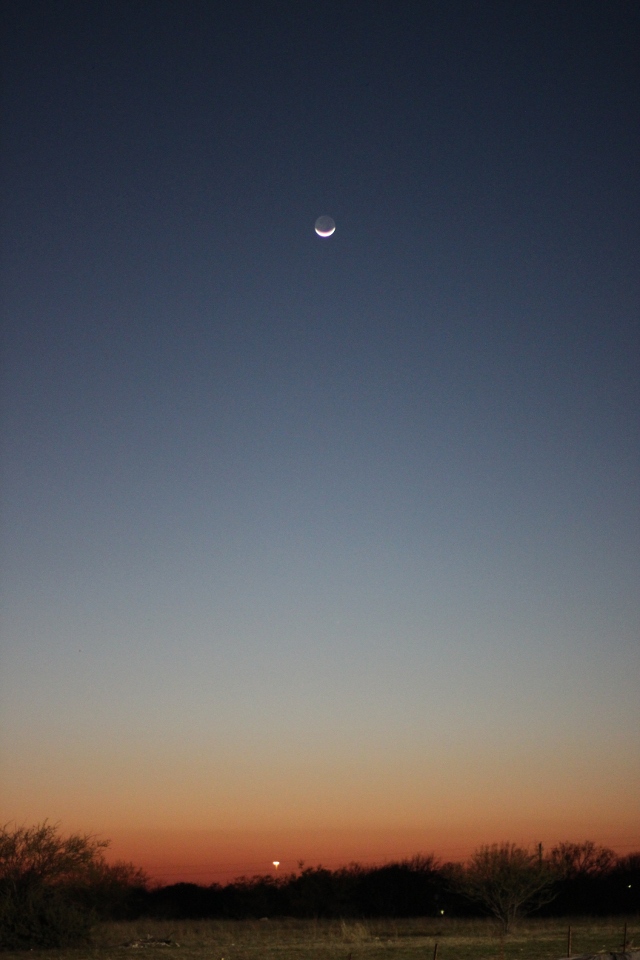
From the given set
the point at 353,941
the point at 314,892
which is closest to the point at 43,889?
the point at 353,941

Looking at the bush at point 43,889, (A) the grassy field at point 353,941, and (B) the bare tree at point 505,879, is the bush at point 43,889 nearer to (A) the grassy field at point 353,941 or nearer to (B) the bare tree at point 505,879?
(A) the grassy field at point 353,941

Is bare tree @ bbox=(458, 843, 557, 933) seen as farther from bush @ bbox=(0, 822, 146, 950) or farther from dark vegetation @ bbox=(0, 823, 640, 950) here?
bush @ bbox=(0, 822, 146, 950)

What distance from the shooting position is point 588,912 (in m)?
58.0

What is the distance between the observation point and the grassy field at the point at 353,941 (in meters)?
31.8

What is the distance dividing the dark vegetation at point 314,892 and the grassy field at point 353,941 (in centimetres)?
131

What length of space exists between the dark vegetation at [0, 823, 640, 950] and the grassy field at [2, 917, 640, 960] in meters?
1.31

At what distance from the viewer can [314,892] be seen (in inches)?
2714

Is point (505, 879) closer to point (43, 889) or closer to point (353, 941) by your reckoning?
point (353, 941)

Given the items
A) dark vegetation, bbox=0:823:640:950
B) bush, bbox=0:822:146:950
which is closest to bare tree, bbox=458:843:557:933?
dark vegetation, bbox=0:823:640:950

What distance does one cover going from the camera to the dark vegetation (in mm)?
34750

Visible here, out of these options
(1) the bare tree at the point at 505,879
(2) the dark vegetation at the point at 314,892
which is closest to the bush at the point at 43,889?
(2) the dark vegetation at the point at 314,892

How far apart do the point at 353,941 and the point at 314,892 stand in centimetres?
3126

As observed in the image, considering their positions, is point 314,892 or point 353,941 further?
point 314,892

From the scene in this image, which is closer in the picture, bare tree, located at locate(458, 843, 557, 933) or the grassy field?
the grassy field
